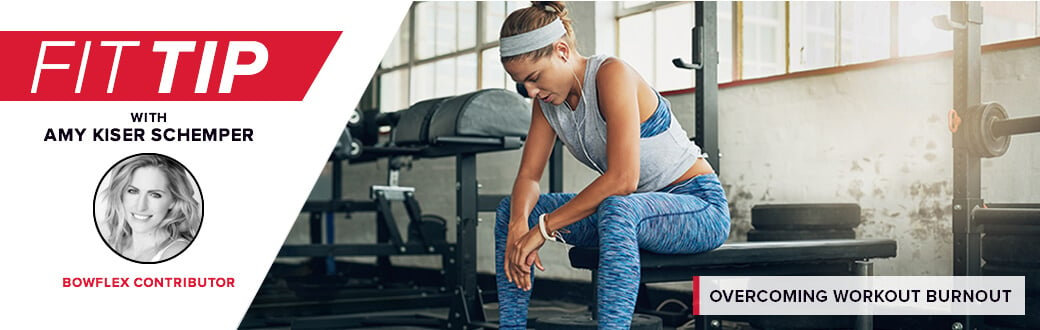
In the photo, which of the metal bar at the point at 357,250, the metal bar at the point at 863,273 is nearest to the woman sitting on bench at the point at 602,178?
the metal bar at the point at 863,273

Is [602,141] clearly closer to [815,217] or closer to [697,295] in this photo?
[697,295]

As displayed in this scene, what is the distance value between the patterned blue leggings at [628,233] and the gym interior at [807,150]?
0.10 m

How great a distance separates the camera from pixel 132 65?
272cm

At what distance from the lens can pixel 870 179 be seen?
11.8 feet

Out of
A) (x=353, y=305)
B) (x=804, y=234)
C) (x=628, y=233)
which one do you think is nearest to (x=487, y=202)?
(x=353, y=305)

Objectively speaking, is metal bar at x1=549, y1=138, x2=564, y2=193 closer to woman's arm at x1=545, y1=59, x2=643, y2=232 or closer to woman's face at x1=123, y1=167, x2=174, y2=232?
woman's face at x1=123, y1=167, x2=174, y2=232

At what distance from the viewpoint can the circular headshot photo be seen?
2814mm

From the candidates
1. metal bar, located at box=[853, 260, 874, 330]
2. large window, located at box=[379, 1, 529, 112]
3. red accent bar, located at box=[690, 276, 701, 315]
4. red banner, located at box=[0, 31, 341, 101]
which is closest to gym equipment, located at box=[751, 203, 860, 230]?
metal bar, located at box=[853, 260, 874, 330]

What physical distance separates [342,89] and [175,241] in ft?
3.62

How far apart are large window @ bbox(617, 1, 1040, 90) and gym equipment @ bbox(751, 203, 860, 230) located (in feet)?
2.32

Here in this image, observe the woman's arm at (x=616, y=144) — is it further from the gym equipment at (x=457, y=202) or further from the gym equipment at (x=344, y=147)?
the gym equipment at (x=344, y=147)

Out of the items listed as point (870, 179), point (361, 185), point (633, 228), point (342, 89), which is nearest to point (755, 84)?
point (870, 179)

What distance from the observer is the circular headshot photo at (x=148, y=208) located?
2814mm

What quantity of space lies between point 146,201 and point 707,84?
1782 millimetres
